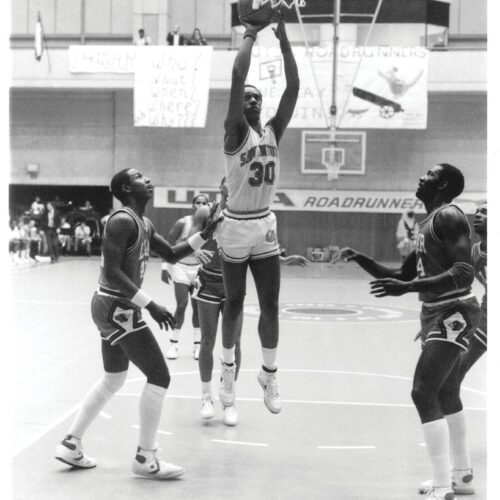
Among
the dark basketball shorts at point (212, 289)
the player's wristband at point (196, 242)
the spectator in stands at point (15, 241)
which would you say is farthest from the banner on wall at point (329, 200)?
the player's wristband at point (196, 242)

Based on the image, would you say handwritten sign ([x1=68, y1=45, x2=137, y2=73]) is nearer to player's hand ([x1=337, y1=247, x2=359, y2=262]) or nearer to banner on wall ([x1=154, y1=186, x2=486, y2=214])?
banner on wall ([x1=154, y1=186, x2=486, y2=214])

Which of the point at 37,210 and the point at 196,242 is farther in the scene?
the point at 37,210

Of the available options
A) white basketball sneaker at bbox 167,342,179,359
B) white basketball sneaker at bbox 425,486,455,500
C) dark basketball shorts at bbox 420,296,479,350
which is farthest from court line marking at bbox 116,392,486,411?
dark basketball shorts at bbox 420,296,479,350

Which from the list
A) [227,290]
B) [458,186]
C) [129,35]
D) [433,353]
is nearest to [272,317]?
[227,290]

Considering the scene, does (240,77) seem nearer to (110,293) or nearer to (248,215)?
(248,215)

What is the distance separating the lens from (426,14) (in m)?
23.0

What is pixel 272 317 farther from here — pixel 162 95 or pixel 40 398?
pixel 162 95

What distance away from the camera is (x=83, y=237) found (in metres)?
24.1

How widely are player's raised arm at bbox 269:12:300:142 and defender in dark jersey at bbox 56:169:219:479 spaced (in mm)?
821

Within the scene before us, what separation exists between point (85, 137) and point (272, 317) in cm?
2170

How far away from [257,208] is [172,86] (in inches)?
712

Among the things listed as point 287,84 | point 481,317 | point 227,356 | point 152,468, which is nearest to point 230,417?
point 227,356

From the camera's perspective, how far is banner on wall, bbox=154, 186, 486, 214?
2402cm

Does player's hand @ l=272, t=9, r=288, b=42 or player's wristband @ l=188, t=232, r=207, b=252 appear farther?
player's wristband @ l=188, t=232, r=207, b=252
